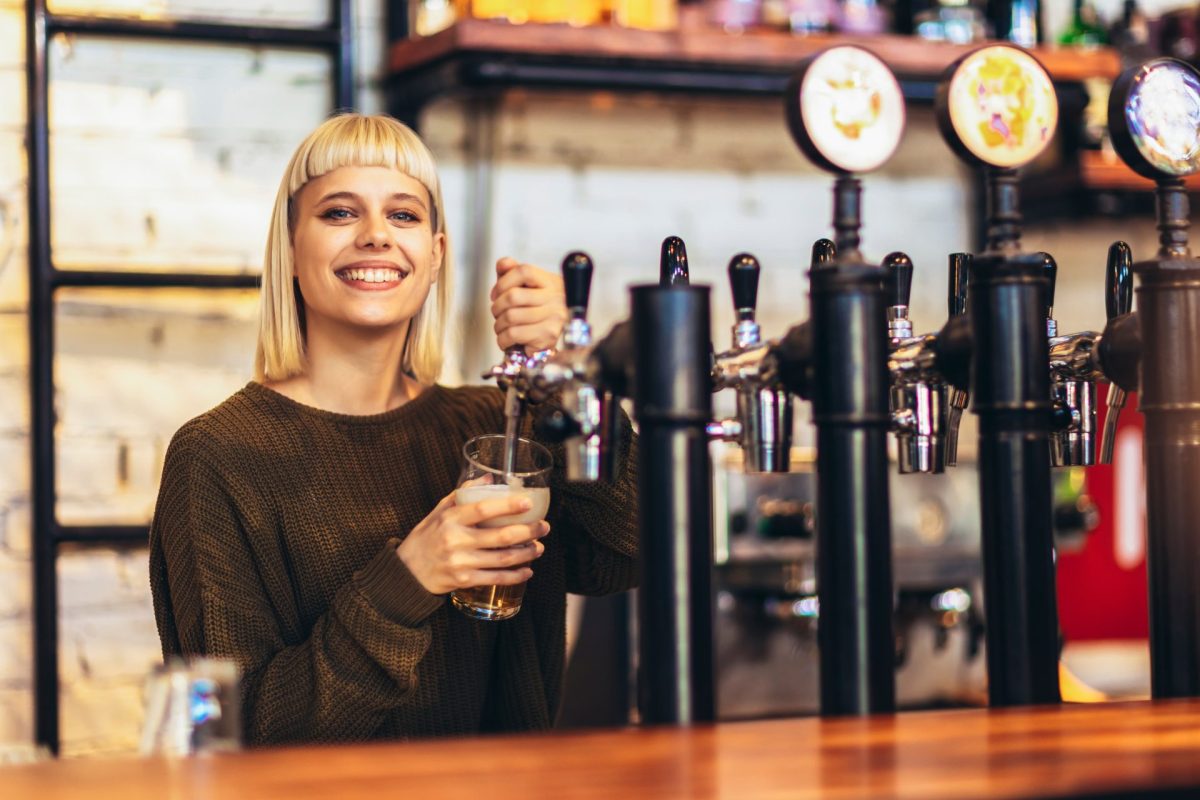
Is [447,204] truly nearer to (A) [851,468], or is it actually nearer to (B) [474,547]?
(B) [474,547]

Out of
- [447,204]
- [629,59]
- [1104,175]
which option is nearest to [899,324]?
[629,59]

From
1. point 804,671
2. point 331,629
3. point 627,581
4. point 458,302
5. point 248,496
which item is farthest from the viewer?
point 458,302

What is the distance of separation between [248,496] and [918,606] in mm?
1367

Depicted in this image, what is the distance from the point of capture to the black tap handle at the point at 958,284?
1.25 m

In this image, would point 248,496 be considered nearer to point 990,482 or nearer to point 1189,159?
point 990,482

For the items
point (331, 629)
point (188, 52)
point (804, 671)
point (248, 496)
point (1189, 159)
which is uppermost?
point (188, 52)

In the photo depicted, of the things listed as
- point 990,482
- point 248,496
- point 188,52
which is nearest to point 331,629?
point 248,496

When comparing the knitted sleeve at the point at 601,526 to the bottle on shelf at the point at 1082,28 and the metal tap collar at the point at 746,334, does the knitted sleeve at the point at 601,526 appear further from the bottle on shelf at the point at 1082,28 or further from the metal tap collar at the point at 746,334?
the bottle on shelf at the point at 1082,28

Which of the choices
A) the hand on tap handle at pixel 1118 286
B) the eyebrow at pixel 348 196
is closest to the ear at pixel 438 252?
the eyebrow at pixel 348 196

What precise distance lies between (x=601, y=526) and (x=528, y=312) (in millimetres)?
278

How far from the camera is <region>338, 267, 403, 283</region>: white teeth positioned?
5.75 ft

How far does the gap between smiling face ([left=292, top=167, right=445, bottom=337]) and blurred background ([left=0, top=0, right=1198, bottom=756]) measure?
0.73 m

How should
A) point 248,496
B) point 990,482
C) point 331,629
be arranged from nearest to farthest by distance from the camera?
point 990,482
point 331,629
point 248,496

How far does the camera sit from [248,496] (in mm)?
1639
